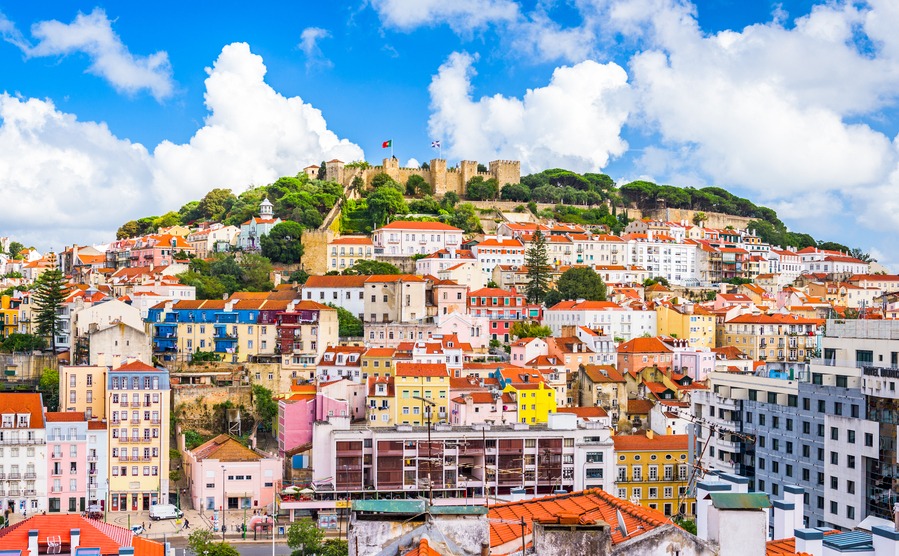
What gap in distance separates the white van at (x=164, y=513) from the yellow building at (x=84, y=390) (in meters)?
5.99

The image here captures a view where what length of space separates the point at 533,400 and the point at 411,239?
104 feet

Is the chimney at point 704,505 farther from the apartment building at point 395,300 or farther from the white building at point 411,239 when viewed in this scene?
the white building at point 411,239

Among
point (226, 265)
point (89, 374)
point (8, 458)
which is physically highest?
point (226, 265)

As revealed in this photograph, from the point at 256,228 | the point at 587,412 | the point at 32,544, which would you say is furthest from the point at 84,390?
the point at 256,228

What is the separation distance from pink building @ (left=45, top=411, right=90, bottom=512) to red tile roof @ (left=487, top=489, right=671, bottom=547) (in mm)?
32699

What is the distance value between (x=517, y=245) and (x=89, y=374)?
1629 inches

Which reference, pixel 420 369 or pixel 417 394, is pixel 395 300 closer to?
pixel 420 369

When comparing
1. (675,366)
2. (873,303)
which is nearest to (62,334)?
(675,366)

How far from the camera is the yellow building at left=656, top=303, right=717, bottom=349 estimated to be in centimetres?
6750

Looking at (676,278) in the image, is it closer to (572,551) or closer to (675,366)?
(675,366)

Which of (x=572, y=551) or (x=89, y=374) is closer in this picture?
(x=572, y=551)

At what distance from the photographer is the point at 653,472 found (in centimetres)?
4350

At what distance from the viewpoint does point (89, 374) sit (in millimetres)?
45875

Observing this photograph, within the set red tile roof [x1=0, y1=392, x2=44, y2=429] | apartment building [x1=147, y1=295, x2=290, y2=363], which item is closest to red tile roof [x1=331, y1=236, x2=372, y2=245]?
apartment building [x1=147, y1=295, x2=290, y2=363]
